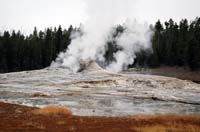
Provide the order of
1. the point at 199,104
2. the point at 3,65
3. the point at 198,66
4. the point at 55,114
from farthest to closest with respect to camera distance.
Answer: the point at 3,65, the point at 198,66, the point at 199,104, the point at 55,114

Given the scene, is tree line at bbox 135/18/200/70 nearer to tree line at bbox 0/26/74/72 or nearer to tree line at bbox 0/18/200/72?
tree line at bbox 0/18/200/72

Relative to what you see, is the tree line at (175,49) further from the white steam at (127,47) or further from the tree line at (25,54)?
the tree line at (25,54)

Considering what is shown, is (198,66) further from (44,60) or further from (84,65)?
(44,60)

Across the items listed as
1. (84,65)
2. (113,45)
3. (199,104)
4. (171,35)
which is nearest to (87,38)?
(84,65)

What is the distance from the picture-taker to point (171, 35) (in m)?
137

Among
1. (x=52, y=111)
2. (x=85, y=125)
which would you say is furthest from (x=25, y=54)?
(x=85, y=125)

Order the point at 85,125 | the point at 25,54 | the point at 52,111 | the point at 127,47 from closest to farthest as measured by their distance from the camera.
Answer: the point at 85,125 → the point at 52,111 → the point at 127,47 → the point at 25,54

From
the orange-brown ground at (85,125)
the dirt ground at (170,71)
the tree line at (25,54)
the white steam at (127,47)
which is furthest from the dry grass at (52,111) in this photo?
the tree line at (25,54)

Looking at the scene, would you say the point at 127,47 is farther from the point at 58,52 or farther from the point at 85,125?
the point at 85,125

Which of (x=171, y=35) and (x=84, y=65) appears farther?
(x=171, y=35)

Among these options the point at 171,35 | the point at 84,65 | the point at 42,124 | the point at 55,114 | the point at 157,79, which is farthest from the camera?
the point at 171,35

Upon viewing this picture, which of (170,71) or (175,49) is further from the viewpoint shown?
(175,49)

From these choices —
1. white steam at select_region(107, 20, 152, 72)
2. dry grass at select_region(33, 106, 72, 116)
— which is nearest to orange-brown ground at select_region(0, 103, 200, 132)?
dry grass at select_region(33, 106, 72, 116)

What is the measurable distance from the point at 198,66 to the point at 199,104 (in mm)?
67475
